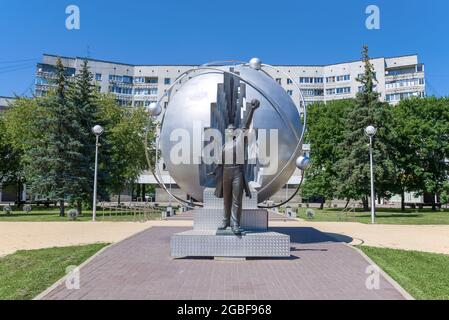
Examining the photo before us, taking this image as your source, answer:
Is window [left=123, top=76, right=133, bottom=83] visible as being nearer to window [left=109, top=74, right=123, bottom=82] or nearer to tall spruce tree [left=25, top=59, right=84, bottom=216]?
window [left=109, top=74, right=123, bottom=82]

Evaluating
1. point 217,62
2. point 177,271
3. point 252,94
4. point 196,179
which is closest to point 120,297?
point 177,271

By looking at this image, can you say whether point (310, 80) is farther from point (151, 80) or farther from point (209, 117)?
point (209, 117)

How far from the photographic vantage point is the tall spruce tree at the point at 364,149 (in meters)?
32.3

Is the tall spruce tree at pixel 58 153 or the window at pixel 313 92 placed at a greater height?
the window at pixel 313 92

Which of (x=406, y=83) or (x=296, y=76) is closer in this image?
(x=406, y=83)

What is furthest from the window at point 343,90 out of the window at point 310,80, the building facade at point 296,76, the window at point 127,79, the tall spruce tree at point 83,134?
the tall spruce tree at point 83,134

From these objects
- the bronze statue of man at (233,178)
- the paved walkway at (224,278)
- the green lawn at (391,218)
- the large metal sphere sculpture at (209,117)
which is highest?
the large metal sphere sculpture at (209,117)

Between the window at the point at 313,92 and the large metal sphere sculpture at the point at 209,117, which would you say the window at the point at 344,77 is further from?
the large metal sphere sculpture at the point at 209,117

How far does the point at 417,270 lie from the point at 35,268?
9372 mm

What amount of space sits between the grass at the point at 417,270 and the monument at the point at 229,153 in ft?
9.27

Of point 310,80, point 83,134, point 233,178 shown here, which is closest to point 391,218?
point 233,178

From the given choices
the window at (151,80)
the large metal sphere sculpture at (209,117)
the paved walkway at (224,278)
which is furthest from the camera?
the window at (151,80)

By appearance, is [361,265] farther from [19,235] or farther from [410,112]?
[410,112]

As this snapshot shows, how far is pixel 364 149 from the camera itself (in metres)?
33.2
